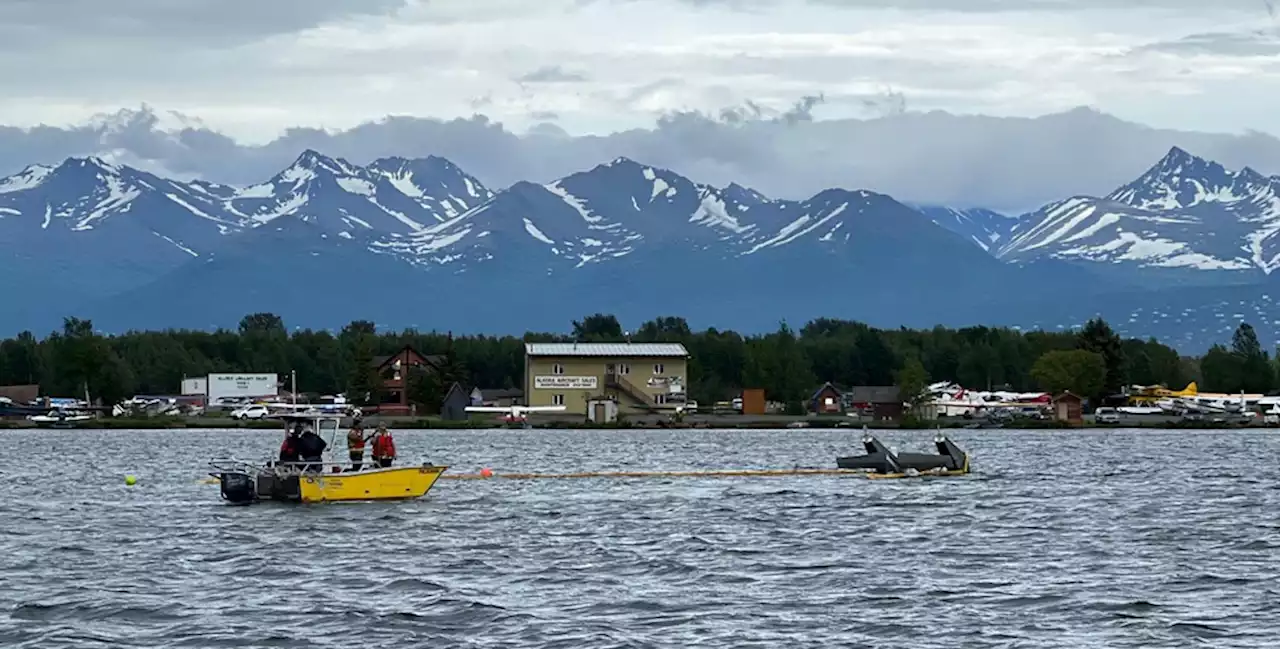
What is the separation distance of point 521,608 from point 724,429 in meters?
114

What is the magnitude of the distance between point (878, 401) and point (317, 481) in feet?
418

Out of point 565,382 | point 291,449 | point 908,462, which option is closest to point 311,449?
point 291,449

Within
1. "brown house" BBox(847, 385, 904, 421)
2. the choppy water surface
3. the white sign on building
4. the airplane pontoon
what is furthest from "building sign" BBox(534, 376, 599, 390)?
the choppy water surface

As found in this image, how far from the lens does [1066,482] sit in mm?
72750

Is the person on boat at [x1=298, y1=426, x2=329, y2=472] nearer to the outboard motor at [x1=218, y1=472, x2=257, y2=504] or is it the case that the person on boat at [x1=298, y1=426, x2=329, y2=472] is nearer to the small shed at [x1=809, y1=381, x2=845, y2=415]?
the outboard motor at [x1=218, y1=472, x2=257, y2=504]

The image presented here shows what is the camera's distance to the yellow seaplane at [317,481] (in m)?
57.1

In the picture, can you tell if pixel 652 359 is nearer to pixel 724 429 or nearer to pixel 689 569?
pixel 724 429

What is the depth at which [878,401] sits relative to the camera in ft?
593

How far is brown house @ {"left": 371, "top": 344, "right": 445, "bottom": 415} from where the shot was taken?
18212cm

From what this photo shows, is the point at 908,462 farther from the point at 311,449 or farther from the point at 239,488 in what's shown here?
the point at 239,488

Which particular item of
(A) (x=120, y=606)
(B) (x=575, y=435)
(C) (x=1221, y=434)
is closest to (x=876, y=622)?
(A) (x=120, y=606)

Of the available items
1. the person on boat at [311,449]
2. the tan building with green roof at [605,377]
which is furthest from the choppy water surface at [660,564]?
Answer: the tan building with green roof at [605,377]

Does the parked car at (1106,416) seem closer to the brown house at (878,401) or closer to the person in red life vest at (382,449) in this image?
the brown house at (878,401)

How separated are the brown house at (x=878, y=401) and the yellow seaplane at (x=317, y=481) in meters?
113
